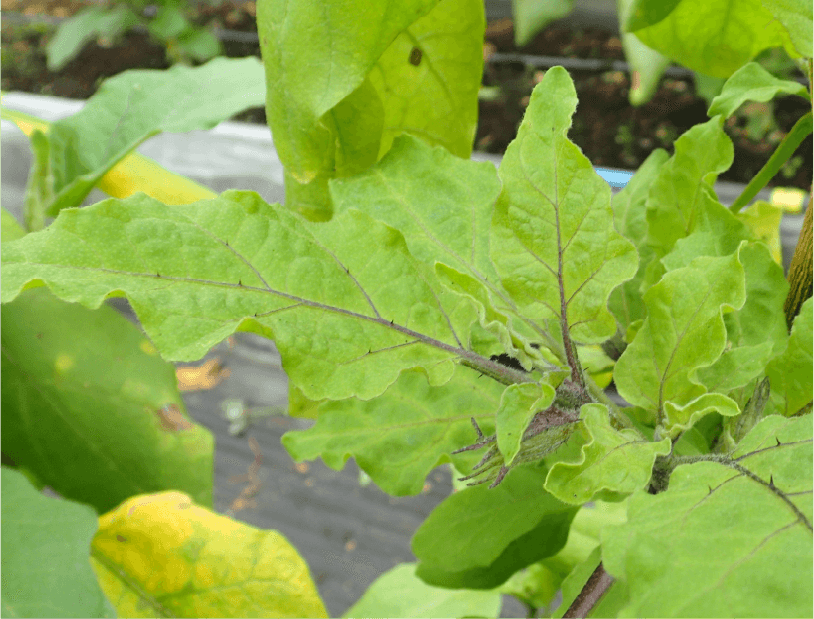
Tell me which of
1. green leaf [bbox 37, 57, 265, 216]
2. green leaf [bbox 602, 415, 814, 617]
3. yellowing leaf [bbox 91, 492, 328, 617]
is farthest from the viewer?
green leaf [bbox 37, 57, 265, 216]

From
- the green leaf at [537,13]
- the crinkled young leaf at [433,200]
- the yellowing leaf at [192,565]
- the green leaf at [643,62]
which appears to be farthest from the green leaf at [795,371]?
the green leaf at [537,13]

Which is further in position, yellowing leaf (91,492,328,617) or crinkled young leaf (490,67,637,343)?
yellowing leaf (91,492,328,617)

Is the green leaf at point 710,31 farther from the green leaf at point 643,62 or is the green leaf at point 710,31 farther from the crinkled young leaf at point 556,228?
the green leaf at point 643,62

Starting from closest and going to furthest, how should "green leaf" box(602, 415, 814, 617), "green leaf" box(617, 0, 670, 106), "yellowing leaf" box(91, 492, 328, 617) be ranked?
"green leaf" box(602, 415, 814, 617) < "yellowing leaf" box(91, 492, 328, 617) < "green leaf" box(617, 0, 670, 106)

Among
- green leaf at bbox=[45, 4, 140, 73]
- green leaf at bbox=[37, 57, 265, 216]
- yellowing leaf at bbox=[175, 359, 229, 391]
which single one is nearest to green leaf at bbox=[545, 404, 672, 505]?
green leaf at bbox=[37, 57, 265, 216]

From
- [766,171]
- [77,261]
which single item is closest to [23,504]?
[77,261]

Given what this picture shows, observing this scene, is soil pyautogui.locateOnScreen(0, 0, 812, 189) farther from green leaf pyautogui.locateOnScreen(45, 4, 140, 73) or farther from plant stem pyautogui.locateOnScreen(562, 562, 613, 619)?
plant stem pyautogui.locateOnScreen(562, 562, 613, 619)
